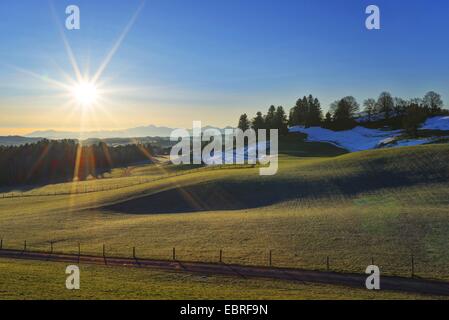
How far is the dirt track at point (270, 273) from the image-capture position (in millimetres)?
24641

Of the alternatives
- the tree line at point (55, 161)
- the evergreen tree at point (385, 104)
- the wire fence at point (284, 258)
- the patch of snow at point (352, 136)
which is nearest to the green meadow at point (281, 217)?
the wire fence at point (284, 258)

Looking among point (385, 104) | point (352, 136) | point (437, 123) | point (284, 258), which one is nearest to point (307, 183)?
point (284, 258)

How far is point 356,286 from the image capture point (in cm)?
2486

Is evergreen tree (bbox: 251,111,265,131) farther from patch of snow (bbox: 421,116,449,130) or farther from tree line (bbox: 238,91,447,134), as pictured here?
patch of snow (bbox: 421,116,449,130)

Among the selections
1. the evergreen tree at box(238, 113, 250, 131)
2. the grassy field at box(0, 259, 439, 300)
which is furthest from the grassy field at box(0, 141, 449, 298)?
the evergreen tree at box(238, 113, 250, 131)

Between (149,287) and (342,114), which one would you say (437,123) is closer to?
(342,114)

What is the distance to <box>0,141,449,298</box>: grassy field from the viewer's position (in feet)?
106

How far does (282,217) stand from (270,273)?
1761 centimetres

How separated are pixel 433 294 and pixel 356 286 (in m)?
4.52

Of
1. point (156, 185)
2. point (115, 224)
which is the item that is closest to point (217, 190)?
point (156, 185)

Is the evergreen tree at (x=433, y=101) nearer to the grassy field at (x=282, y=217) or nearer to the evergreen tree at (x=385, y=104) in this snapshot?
the evergreen tree at (x=385, y=104)

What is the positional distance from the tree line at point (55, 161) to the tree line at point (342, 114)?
60.7m
